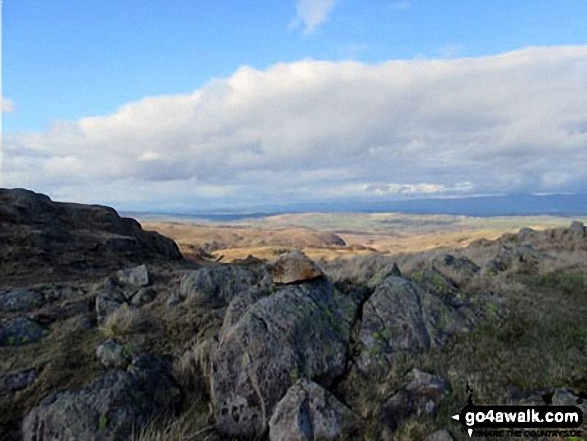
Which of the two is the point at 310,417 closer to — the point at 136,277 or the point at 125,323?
the point at 125,323

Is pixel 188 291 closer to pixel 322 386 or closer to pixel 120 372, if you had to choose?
pixel 120 372

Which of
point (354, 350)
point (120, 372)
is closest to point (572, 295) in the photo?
point (354, 350)

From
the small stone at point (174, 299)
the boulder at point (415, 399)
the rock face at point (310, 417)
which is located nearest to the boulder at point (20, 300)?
the small stone at point (174, 299)

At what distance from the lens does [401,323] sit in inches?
408

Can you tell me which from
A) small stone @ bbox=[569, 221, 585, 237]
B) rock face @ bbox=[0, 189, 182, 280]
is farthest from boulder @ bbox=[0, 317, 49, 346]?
small stone @ bbox=[569, 221, 585, 237]

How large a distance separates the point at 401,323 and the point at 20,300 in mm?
10987

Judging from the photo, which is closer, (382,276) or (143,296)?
(382,276)

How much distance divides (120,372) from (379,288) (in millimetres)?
5967

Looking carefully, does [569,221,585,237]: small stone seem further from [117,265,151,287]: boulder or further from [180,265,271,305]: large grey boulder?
[117,265,151,287]: boulder

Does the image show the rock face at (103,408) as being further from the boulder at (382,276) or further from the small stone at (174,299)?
the boulder at (382,276)

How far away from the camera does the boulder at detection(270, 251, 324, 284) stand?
36.8ft

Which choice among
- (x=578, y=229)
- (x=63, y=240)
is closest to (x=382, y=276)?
(x=63, y=240)

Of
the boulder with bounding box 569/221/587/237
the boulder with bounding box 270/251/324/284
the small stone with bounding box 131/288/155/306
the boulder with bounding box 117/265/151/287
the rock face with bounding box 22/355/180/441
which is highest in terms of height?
the boulder with bounding box 270/251/324/284

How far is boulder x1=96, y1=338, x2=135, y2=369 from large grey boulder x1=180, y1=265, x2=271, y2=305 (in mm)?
3188
